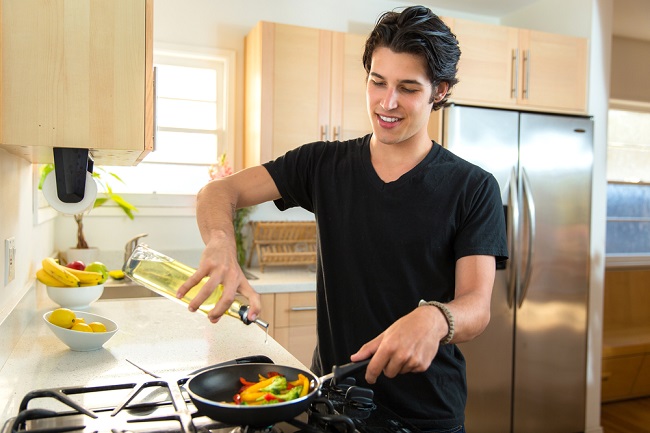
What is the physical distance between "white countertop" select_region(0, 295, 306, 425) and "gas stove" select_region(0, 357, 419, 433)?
0.12 meters

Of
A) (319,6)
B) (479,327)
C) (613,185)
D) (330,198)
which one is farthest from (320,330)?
(613,185)

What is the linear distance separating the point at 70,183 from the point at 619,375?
389cm

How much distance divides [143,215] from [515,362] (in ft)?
7.19

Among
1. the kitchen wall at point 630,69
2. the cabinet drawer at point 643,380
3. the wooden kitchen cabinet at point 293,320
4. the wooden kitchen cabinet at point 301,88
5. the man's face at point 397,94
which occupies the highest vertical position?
the kitchen wall at point 630,69

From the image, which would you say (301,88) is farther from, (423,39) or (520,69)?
(423,39)

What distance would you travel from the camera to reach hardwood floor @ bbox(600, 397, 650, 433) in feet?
11.9

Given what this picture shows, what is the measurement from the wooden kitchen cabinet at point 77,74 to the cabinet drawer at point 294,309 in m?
1.67

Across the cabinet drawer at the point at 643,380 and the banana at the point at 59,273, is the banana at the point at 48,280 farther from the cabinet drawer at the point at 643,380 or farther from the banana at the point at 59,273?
the cabinet drawer at the point at 643,380

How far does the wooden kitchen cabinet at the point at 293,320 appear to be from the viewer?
287 cm

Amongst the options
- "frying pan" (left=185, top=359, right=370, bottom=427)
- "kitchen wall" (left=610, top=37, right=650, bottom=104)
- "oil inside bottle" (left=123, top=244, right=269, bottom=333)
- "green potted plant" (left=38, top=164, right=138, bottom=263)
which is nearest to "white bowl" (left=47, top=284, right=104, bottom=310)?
"oil inside bottle" (left=123, top=244, right=269, bottom=333)

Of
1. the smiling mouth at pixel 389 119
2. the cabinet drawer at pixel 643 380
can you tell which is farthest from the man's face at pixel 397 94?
the cabinet drawer at pixel 643 380

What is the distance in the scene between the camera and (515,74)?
11.1 feet

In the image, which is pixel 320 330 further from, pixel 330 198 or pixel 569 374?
pixel 569 374

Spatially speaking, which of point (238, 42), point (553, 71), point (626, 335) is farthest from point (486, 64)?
point (626, 335)
